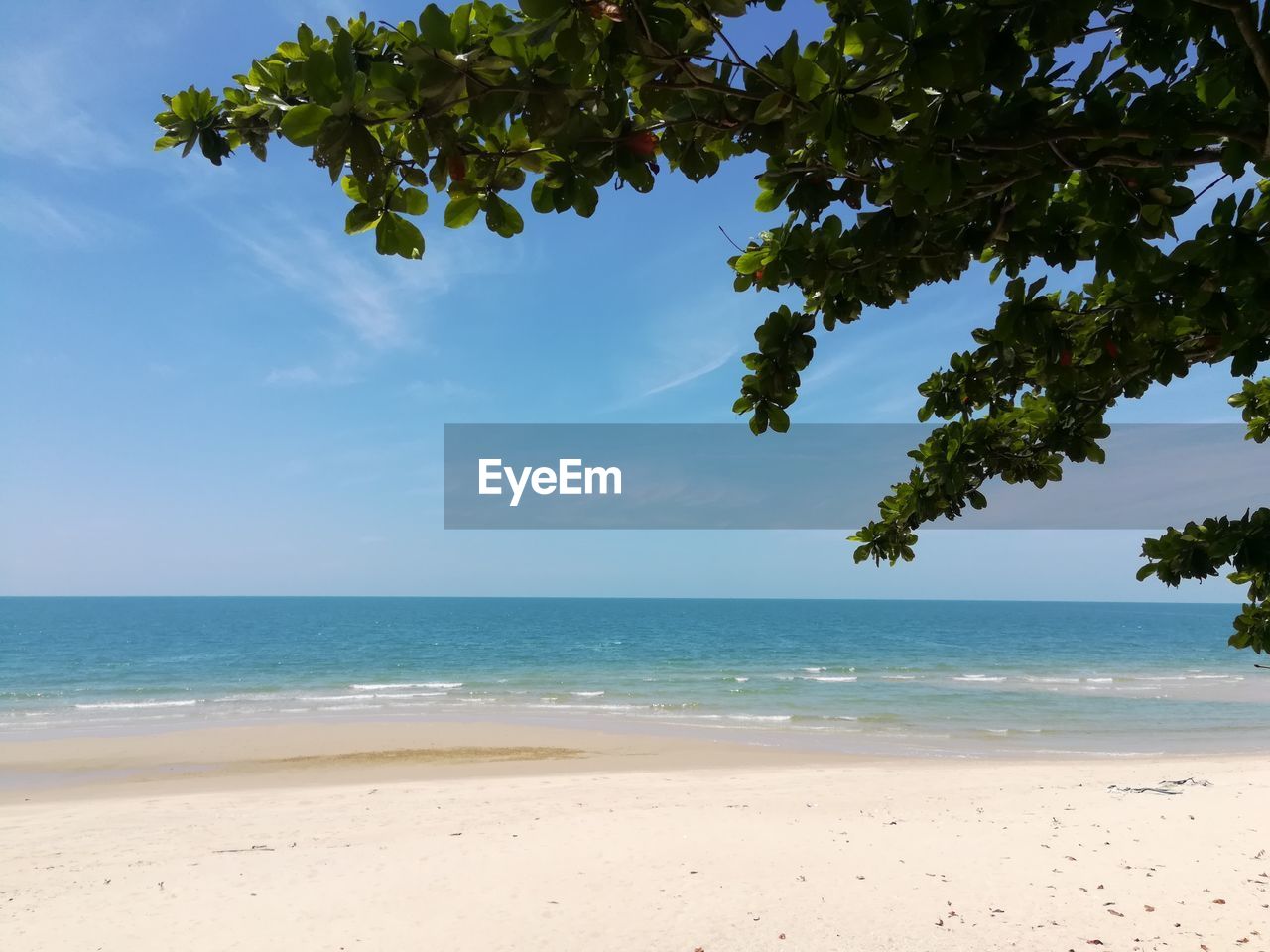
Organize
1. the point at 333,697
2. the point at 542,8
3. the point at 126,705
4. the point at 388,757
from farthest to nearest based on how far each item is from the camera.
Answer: the point at 333,697, the point at 126,705, the point at 388,757, the point at 542,8

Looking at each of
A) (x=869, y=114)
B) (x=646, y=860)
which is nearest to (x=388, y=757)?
(x=646, y=860)

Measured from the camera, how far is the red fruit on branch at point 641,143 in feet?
5.75

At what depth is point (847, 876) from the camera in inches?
264

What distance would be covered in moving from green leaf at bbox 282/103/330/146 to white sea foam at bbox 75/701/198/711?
26.9 m

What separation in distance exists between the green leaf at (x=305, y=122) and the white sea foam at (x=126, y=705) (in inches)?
1059

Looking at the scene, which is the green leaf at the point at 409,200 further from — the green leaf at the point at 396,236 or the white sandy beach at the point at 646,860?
the white sandy beach at the point at 646,860

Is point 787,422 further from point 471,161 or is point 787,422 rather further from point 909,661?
point 909,661

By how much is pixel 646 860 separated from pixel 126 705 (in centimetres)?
2312

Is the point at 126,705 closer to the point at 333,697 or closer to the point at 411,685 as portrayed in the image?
the point at 333,697

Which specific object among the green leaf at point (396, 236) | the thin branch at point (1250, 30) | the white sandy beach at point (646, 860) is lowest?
the white sandy beach at point (646, 860)

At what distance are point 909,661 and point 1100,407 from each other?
4052 cm

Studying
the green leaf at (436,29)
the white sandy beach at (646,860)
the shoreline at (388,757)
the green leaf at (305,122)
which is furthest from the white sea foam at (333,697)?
the green leaf at (436,29)

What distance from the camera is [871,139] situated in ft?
5.69

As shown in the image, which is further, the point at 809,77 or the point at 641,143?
the point at 641,143
